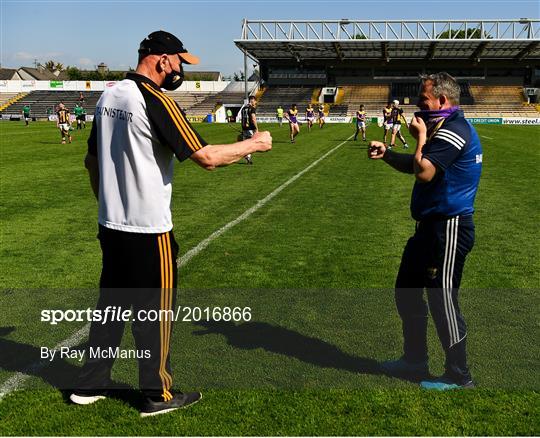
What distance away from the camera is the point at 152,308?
11.3 feet

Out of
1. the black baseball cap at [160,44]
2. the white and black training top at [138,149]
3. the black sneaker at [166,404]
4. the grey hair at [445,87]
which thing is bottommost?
the black sneaker at [166,404]

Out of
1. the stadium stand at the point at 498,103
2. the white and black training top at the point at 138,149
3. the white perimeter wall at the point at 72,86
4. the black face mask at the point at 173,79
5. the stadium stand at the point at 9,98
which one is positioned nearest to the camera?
the white and black training top at the point at 138,149

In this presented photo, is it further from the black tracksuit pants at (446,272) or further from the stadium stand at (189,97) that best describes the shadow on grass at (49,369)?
the stadium stand at (189,97)

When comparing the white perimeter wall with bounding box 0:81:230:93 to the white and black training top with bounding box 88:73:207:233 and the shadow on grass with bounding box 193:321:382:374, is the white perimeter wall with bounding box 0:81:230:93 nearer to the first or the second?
the shadow on grass with bounding box 193:321:382:374

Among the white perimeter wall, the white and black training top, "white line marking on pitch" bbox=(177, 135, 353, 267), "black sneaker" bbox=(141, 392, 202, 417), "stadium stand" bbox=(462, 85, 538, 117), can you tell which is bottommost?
"black sneaker" bbox=(141, 392, 202, 417)

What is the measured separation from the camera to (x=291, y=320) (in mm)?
5008

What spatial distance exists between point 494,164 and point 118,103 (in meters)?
15.8

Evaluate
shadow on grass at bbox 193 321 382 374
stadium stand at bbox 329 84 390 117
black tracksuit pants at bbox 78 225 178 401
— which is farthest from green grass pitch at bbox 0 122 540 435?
stadium stand at bbox 329 84 390 117

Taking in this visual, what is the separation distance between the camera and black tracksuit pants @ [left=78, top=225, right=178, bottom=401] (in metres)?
3.40

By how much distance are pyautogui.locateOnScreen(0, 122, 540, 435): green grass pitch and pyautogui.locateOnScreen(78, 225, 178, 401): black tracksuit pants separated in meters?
0.23

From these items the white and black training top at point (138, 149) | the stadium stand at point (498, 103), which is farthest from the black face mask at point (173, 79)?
the stadium stand at point (498, 103)

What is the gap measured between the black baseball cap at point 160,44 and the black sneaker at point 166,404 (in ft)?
6.79

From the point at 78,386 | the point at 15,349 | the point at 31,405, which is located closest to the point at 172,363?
the point at 78,386

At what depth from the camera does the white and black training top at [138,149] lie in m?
3.18
